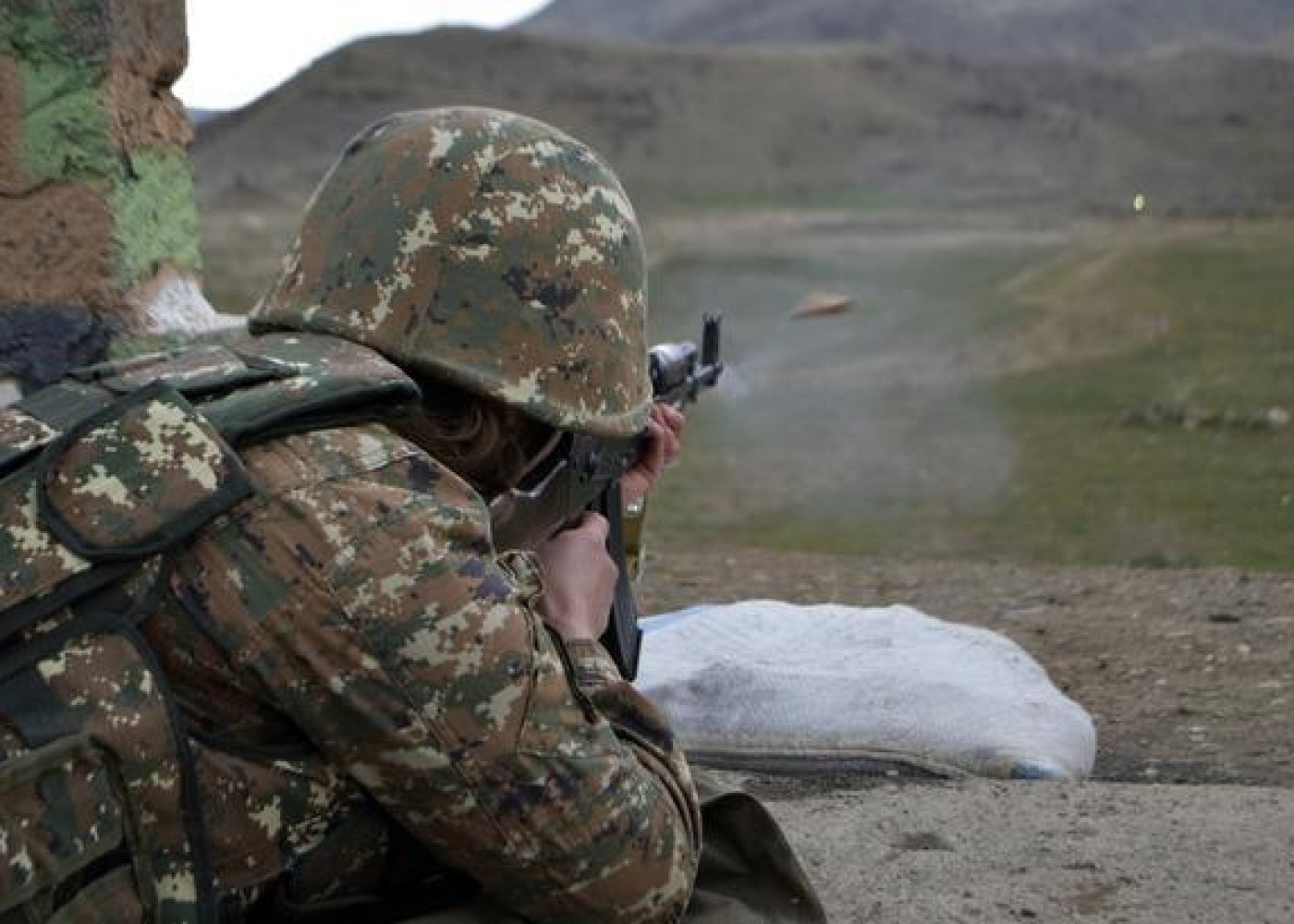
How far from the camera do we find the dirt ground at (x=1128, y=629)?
155 inches

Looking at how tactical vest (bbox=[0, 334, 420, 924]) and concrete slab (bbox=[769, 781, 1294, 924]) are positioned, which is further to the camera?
concrete slab (bbox=[769, 781, 1294, 924])

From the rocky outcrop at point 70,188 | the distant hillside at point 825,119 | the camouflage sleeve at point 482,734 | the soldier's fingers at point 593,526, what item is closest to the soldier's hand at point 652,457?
the soldier's fingers at point 593,526

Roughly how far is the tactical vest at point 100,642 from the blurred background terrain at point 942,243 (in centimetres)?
266

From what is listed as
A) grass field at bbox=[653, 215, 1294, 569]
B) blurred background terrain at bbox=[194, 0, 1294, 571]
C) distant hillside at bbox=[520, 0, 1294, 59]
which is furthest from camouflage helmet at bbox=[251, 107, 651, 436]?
distant hillside at bbox=[520, 0, 1294, 59]

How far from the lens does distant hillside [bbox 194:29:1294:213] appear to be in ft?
119

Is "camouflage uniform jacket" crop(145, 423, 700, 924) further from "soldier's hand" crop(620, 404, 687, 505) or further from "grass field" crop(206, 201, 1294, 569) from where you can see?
"grass field" crop(206, 201, 1294, 569)

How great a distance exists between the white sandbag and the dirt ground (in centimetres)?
10

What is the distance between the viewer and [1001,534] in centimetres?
871

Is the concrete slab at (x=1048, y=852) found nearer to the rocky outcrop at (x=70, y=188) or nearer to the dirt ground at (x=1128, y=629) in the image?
the dirt ground at (x=1128, y=629)

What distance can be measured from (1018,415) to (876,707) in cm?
849

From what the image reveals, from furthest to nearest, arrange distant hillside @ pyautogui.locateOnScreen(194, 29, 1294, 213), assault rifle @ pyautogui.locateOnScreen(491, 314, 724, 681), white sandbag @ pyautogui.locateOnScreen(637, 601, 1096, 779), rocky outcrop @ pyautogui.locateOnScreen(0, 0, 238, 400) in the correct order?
distant hillside @ pyautogui.locateOnScreen(194, 29, 1294, 213) → white sandbag @ pyautogui.locateOnScreen(637, 601, 1096, 779) → rocky outcrop @ pyautogui.locateOnScreen(0, 0, 238, 400) → assault rifle @ pyautogui.locateOnScreen(491, 314, 724, 681)

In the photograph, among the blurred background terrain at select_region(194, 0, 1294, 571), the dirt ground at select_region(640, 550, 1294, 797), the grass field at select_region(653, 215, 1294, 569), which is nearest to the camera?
the dirt ground at select_region(640, 550, 1294, 797)

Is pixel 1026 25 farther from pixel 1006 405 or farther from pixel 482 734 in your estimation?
pixel 482 734

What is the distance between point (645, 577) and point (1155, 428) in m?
5.84
